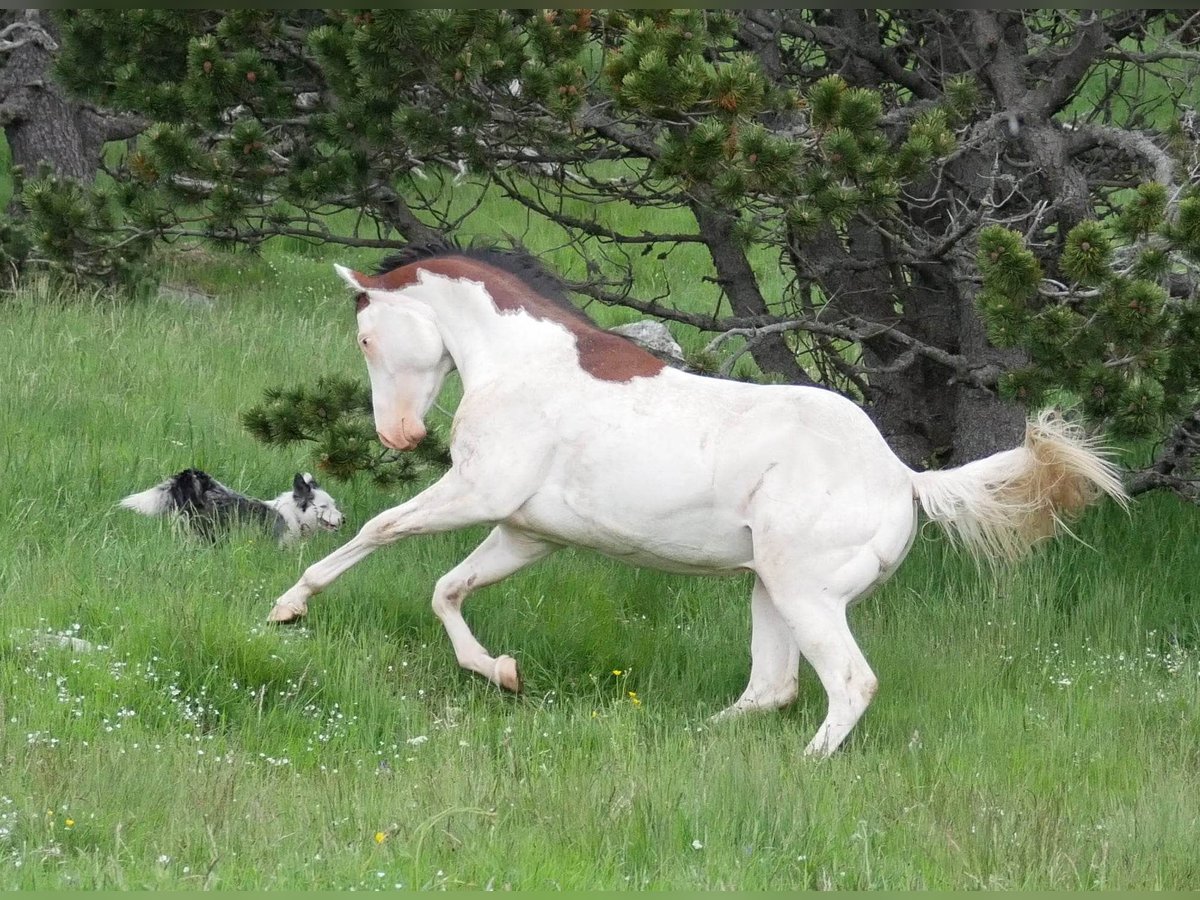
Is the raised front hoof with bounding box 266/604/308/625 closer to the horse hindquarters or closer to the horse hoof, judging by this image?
the horse hoof

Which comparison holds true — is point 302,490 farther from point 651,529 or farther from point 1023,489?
point 1023,489

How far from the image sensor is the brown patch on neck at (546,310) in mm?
6512

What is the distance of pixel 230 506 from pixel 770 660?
11.9 feet

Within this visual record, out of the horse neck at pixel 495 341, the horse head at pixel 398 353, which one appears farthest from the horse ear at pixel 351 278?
the horse neck at pixel 495 341

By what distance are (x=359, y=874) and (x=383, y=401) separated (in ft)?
9.44

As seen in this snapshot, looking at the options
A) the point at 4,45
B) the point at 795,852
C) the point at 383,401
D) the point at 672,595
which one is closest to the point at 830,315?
the point at 672,595

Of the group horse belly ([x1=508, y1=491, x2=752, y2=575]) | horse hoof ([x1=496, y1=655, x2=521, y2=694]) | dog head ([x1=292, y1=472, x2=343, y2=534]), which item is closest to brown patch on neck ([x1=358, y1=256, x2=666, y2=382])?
horse belly ([x1=508, y1=491, x2=752, y2=575])

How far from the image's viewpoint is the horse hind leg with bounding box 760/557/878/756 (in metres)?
5.99

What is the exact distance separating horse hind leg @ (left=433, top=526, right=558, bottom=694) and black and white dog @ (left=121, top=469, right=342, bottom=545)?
195 cm

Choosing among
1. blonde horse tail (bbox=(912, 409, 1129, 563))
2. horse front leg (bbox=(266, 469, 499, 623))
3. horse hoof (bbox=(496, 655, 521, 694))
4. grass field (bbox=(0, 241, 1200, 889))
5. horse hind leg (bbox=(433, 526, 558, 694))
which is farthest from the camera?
horse hind leg (bbox=(433, 526, 558, 694))

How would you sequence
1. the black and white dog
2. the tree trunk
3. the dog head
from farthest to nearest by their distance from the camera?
the tree trunk < the dog head < the black and white dog

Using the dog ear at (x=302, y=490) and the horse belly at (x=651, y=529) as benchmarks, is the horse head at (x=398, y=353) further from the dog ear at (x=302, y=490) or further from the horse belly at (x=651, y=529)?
the dog ear at (x=302, y=490)

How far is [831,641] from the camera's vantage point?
237 inches

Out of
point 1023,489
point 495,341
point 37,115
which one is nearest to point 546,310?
point 495,341
